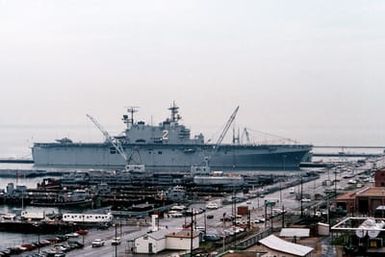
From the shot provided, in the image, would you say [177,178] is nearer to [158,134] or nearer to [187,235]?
[158,134]

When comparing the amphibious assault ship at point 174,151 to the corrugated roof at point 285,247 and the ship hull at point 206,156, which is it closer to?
the ship hull at point 206,156

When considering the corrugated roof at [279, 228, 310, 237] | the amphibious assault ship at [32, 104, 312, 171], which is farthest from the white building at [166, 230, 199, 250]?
the amphibious assault ship at [32, 104, 312, 171]

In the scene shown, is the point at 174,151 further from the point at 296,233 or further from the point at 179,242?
the point at 296,233

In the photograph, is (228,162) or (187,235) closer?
(187,235)

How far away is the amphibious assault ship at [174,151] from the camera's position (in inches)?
1928

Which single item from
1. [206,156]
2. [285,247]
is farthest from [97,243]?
[206,156]

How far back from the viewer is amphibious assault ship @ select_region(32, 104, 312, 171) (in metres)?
49.0

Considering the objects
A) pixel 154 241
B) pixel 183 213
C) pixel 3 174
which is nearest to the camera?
pixel 154 241

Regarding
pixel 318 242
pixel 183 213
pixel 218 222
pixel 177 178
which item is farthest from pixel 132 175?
pixel 318 242

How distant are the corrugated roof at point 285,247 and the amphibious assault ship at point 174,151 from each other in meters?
34.4

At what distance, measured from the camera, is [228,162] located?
49.8 m

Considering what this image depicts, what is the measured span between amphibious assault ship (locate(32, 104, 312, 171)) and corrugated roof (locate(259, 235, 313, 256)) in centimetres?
3443

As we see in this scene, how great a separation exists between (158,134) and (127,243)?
3348 cm

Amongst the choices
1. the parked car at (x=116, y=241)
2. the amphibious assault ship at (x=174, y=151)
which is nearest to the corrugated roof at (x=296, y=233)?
the parked car at (x=116, y=241)
